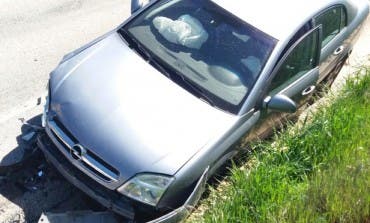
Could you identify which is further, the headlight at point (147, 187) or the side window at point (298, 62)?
the side window at point (298, 62)

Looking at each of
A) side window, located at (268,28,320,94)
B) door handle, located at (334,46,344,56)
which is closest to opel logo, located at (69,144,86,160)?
side window, located at (268,28,320,94)

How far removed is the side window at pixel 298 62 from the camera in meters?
6.15

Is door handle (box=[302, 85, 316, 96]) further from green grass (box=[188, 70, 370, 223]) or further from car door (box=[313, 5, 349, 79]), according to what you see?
car door (box=[313, 5, 349, 79])

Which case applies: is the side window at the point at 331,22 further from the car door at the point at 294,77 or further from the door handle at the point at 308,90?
the door handle at the point at 308,90

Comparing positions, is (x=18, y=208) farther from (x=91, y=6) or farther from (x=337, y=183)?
(x=91, y=6)

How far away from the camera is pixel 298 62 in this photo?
643 cm

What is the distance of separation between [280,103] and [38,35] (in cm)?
397

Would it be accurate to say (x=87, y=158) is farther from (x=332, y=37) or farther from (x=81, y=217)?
(x=332, y=37)

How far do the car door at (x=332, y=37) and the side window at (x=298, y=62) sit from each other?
0.32m

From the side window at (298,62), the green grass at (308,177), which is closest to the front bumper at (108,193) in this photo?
the green grass at (308,177)

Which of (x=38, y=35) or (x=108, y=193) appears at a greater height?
(x=108, y=193)

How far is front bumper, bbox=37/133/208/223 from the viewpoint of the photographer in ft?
17.1

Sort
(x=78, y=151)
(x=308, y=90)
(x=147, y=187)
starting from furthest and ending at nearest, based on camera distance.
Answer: (x=308, y=90) → (x=78, y=151) → (x=147, y=187)

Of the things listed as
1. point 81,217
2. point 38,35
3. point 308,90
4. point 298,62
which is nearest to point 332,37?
point 308,90
